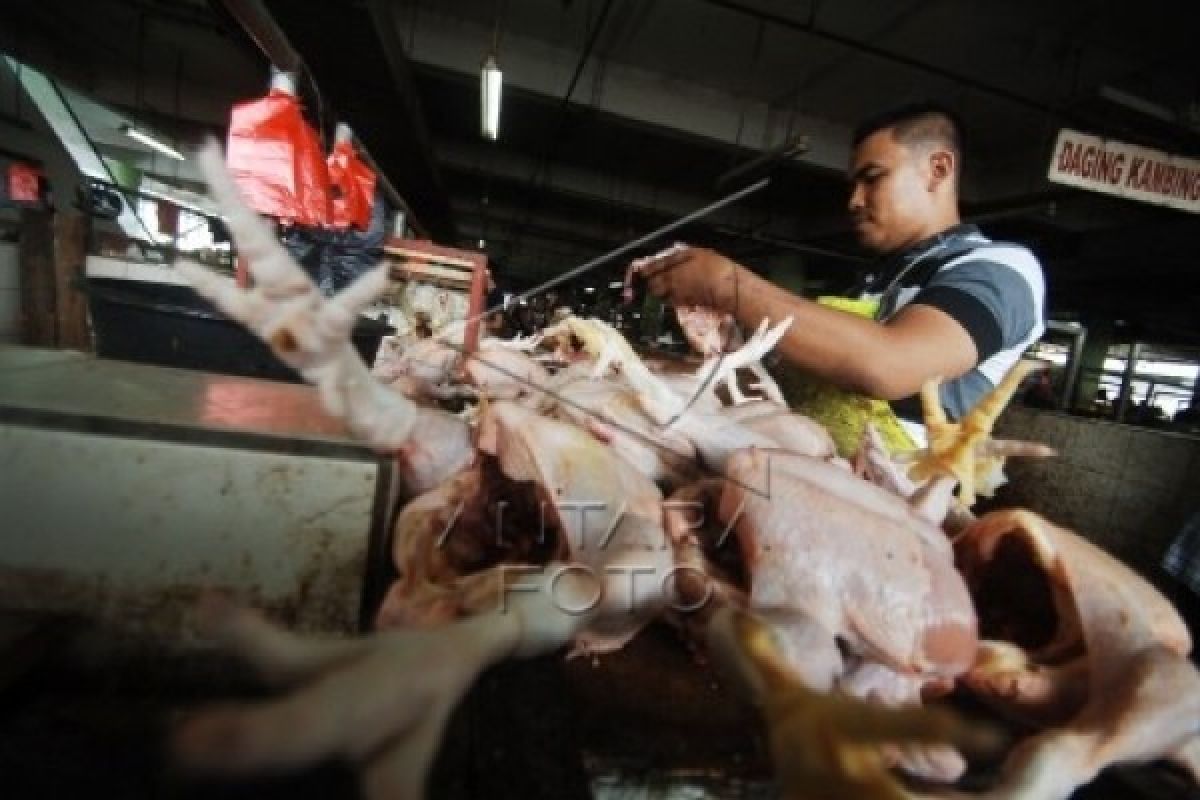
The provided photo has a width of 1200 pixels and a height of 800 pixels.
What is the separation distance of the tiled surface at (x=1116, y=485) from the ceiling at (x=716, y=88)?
2.18m

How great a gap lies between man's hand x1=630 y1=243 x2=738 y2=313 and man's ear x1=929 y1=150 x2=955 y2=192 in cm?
114

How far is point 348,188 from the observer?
3.48 meters

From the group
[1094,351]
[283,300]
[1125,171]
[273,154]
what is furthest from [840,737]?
[1094,351]

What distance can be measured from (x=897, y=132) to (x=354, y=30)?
4656 mm

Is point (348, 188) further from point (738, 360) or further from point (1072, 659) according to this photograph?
point (1072, 659)

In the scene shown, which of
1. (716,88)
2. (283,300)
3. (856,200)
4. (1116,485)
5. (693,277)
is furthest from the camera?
(716,88)

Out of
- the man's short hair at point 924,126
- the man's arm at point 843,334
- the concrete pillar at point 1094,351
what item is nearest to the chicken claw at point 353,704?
the man's arm at point 843,334

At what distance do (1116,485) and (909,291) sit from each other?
3.30 meters

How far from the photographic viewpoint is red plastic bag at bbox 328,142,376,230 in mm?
3418

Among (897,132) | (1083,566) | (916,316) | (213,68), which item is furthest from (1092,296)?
(213,68)

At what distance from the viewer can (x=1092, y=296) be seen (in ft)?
37.3

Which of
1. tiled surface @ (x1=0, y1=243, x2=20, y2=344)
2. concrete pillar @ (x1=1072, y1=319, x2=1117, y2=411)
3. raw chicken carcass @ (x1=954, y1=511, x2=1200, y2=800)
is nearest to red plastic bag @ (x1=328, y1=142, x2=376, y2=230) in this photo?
raw chicken carcass @ (x1=954, y1=511, x2=1200, y2=800)

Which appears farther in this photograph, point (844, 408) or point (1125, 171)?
point (1125, 171)

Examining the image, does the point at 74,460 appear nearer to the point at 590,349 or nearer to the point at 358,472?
the point at 358,472
